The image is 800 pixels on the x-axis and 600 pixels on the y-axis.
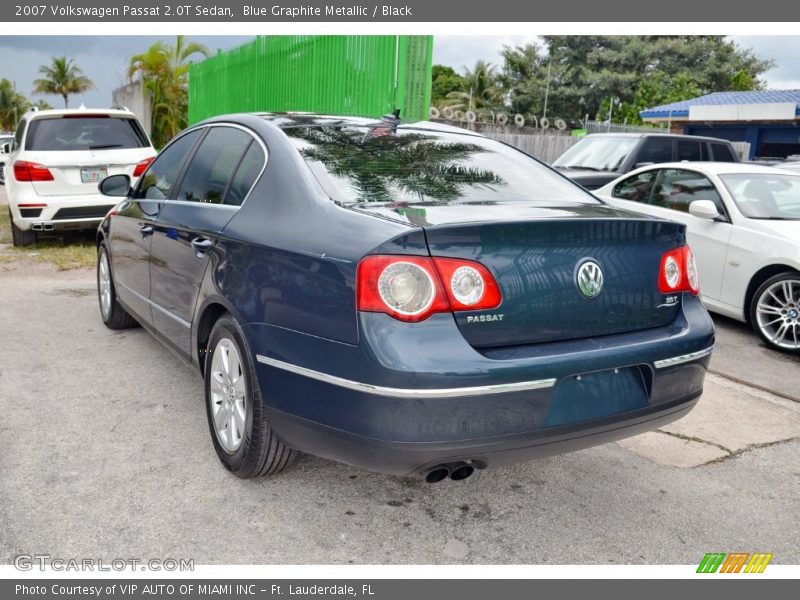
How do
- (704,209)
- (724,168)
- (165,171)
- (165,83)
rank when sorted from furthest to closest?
(165,83)
(724,168)
(704,209)
(165,171)

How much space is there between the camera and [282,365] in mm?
2885

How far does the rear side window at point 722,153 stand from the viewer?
39.5 ft

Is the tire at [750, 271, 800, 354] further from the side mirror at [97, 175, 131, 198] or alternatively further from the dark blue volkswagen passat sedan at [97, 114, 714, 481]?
the side mirror at [97, 175, 131, 198]

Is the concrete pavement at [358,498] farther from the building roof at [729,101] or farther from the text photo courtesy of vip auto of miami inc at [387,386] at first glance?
the building roof at [729,101]

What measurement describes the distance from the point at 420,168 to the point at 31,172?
24.1ft

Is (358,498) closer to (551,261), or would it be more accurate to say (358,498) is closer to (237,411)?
(237,411)

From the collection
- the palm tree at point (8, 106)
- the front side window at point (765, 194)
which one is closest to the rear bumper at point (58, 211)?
the front side window at point (765, 194)

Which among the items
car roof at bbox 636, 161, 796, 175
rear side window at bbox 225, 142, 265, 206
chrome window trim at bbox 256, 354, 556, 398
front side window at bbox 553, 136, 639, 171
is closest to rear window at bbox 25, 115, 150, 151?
front side window at bbox 553, 136, 639, 171

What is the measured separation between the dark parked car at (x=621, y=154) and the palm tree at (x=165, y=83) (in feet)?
47.3

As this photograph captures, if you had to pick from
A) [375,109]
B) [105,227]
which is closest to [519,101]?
[375,109]

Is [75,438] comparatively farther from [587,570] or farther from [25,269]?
[25,269]

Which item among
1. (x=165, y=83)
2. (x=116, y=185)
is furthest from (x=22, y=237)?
(x=165, y=83)

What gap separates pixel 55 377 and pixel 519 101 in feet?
150

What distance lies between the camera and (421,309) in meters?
2.56
